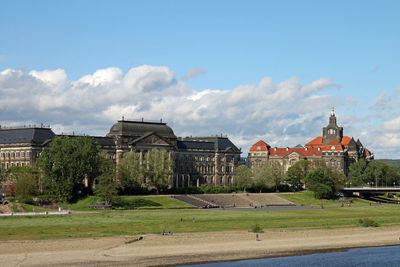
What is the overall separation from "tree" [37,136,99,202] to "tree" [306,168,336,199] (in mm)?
65043

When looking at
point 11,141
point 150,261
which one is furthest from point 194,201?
point 150,261

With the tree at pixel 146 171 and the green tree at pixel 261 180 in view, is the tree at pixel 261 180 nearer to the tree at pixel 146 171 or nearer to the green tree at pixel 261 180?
the green tree at pixel 261 180

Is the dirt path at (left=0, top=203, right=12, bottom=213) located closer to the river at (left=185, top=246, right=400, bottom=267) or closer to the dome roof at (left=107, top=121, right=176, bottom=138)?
the dome roof at (left=107, top=121, right=176, bottom=138)

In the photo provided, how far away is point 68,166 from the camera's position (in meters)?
140

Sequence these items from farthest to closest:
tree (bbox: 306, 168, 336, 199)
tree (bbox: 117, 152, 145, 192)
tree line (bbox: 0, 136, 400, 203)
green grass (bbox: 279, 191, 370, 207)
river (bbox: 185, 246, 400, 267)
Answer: tree (bbox: 306, 168, 336, 199) < green grass (bbox: 279, 191, 370, 207) < tree (bbox: 117, 152, 145, 192) < tree line (bbox: 0, 136, 400, 203) < river (bbox: 185, 246, 400, 267)

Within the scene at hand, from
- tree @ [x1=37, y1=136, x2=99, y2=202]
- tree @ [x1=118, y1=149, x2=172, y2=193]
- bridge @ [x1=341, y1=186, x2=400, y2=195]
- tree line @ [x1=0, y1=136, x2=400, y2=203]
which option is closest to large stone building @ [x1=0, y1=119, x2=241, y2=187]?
tree line @ [x1=0, y1=136, x2=400, y2=203]

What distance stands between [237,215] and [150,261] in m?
53.0

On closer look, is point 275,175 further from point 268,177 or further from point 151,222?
point 151,222

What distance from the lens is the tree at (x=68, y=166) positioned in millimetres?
138625

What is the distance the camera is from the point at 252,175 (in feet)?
620

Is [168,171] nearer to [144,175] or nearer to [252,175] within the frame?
[144,175]

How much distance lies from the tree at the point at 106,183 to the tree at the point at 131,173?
6.30 m

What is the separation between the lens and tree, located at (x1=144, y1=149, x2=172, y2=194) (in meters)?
163

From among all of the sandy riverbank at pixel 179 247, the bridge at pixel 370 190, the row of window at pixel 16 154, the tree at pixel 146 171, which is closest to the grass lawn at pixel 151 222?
the sandy riverbank at pixel 179 247
